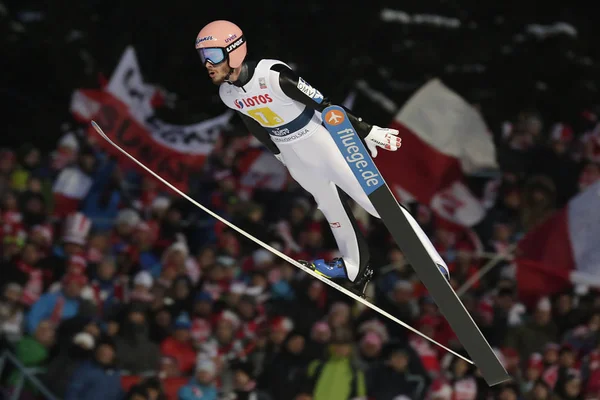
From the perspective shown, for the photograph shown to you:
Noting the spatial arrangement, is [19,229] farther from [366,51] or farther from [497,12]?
[497,12]

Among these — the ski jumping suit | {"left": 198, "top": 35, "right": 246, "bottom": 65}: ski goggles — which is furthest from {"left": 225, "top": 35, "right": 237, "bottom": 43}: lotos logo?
the ski jumping suit

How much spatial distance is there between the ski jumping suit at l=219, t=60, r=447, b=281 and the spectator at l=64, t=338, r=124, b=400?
8.03 feet

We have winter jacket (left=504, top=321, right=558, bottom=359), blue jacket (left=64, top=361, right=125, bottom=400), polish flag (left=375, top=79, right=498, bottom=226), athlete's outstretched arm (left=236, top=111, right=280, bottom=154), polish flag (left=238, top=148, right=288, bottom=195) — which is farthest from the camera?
polish flag (left=238, top=148, right=288, bottom=195)

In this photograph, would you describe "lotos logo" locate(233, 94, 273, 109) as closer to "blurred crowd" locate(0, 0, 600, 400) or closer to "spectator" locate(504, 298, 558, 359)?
"blurred crowd" locate(0, 0, 600, 400)

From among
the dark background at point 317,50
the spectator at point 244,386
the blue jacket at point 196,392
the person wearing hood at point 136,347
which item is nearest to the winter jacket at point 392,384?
the spectator at point 244,386

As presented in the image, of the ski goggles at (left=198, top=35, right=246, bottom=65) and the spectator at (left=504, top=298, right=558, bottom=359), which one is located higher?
the ski goggles at (left=198, top=35, right=246, bottom=65)

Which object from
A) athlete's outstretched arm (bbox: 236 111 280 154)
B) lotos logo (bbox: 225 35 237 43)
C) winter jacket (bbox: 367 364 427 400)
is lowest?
winter jacket (bbox: 367 364 427 400)

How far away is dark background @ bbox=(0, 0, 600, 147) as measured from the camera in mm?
11953

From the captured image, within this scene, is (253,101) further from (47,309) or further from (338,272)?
(47,309)

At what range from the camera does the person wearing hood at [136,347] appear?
845 cm

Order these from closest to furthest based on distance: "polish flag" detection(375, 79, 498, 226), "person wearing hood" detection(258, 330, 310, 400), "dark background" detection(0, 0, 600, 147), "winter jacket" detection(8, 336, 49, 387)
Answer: "winter jacket" detection(8, 336, 49, 387)
"person wearing hood" detection(258, 330, 310, 400)
"polish flag" detection(375, 79, 498, 226)
"dark background" detection(0, 0, 600, 147)

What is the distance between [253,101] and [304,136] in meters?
0.36

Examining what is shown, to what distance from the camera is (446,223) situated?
10.0m

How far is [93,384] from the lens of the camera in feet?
27.0
